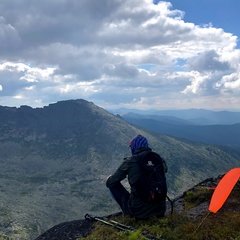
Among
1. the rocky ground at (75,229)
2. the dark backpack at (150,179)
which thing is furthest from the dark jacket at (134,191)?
the rocky ground at (75,229)

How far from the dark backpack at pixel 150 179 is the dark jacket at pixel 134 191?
0.23 metres

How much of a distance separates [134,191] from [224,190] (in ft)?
18.5

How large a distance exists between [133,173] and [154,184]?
3.61ft

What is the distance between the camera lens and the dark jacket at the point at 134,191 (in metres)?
14.1

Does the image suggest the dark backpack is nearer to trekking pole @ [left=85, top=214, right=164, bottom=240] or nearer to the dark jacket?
the dark jacket

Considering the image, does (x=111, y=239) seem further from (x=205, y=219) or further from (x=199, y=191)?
(x=199, y=191)

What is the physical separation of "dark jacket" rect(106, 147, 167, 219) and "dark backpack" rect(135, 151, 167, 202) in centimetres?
23

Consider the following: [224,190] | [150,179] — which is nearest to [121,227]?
[150,179]

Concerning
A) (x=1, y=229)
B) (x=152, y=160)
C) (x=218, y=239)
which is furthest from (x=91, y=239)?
(x=1, y=229)

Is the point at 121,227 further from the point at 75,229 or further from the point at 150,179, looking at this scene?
the point at 75,229

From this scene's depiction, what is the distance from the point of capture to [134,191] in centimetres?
1443

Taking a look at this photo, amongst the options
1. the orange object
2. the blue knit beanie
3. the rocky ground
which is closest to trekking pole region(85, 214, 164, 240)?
the rocky ground

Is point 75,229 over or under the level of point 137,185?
under

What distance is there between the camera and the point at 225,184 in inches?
689
